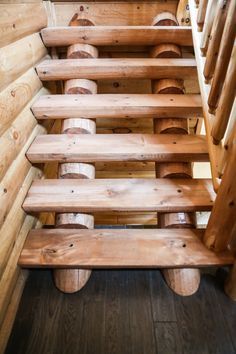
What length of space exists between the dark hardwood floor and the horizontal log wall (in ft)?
0.34

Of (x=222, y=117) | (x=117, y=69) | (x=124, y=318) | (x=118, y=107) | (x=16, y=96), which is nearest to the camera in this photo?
(x=222, y=117)

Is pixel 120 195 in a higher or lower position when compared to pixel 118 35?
lower

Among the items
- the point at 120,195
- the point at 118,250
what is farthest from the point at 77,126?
the point at 118,250

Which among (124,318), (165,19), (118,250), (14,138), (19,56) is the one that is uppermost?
(165,19)

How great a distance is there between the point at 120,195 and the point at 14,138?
610 mm

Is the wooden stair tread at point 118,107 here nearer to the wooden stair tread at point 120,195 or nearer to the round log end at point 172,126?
the round log end at point 172,126

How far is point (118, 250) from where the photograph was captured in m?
1.21

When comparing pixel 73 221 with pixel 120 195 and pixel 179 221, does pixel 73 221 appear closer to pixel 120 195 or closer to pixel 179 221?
pixel 120 195

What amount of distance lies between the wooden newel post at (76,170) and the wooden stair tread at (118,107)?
2.9 inches

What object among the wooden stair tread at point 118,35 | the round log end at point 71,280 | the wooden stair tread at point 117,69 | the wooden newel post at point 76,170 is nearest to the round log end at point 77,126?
the wooden newel post at point 76,170

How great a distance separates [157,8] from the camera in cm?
188

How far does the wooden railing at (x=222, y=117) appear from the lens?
93 centimetres

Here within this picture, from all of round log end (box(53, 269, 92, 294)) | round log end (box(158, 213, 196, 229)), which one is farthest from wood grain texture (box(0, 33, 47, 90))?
round log end (box(158, 213, 196, 229))

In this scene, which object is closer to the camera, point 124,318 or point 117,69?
point 124,318
